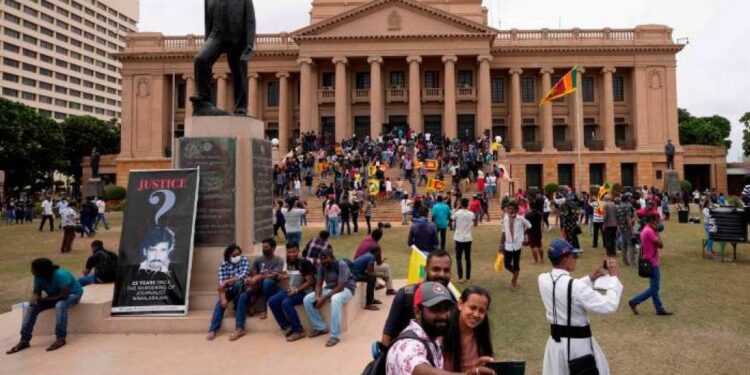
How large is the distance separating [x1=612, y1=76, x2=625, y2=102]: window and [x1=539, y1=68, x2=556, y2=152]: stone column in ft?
21.0

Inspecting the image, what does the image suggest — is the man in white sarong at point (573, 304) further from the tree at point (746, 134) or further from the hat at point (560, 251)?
the tree at point (746, 134)

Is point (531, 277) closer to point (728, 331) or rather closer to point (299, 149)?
point (728, 331)

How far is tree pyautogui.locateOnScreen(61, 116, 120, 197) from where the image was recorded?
58.1 metres

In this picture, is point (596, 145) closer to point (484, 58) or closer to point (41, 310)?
point (484, 58)

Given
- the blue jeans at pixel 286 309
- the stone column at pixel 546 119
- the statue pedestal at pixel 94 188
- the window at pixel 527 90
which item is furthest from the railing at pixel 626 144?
the blue jeans at pixel 286 309

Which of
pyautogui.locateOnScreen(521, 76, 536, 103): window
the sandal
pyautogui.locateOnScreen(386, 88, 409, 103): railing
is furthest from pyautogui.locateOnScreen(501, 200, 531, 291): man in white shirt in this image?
pyautogui.locateOnScreen(521, 76, 536, 103): window

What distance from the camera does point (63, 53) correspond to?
85.8 metres

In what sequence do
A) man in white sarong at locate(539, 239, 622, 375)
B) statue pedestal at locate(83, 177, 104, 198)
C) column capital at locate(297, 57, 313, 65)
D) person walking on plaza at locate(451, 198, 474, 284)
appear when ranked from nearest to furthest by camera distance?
man in white sarong at locate(539, 239, 622, 375), person walking on plaza at locate(451, 198, 474, 284), statue pedestal at locate(83, 177, 104, 198), column capital at locate(297, 57, 313, 65)

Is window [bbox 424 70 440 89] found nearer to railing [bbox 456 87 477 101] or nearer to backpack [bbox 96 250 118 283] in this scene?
railing [bbox 456 87 477 101]

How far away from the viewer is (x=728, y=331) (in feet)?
25.7

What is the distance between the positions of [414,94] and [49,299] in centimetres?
3636

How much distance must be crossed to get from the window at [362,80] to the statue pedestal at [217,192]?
38191mm

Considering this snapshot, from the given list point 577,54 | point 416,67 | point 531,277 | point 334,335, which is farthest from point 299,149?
point 334,335

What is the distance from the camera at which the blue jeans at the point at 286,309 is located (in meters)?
7.54
